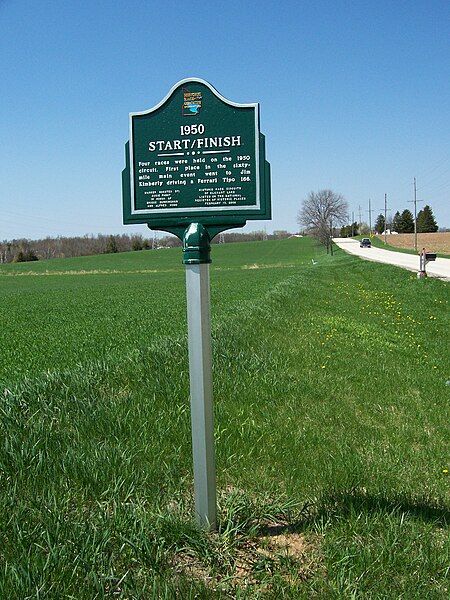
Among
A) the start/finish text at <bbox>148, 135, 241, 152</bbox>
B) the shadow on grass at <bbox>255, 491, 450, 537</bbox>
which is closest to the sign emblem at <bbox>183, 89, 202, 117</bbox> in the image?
the start/finish text at <bbox>148, 135, 241, 152</bbox>

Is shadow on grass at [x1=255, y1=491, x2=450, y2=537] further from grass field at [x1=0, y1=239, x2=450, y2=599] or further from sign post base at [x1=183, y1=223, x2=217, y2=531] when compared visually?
sign post base at [x1=183, y1=223, x2=217, y2=531]

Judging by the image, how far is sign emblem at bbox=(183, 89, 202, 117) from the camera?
3713mm

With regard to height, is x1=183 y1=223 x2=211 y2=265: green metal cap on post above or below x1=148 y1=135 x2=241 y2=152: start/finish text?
below

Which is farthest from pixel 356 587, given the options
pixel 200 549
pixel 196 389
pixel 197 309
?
pixel 197 309

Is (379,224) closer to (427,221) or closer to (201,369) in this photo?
(427,221)

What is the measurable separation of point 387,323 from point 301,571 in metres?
11.5

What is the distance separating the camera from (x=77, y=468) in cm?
403

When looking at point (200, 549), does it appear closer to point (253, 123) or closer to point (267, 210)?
point (267, 210)

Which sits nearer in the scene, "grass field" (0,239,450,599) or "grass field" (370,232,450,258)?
"grass field" (0,239,450,599)

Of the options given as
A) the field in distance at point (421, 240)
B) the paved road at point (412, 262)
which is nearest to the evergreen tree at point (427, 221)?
the field in distance at point (421, 240)

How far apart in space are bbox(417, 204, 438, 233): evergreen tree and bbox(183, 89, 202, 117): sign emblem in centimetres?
13743

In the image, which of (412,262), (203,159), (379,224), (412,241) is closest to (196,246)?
(203,159)

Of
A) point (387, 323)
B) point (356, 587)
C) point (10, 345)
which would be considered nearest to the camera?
point (356, 587)

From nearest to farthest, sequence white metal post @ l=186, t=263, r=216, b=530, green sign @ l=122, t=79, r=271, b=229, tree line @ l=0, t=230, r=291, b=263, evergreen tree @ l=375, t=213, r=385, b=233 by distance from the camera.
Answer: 1. white metal post @ l=186, t=263, r=216, b=530
2. green sign @ l=122, t=79, r=271, b=229
3. tree line @ l=0, t=230, r=291, b=263
4. evergreen tree @ l=375, t=213, r=385, b=233
